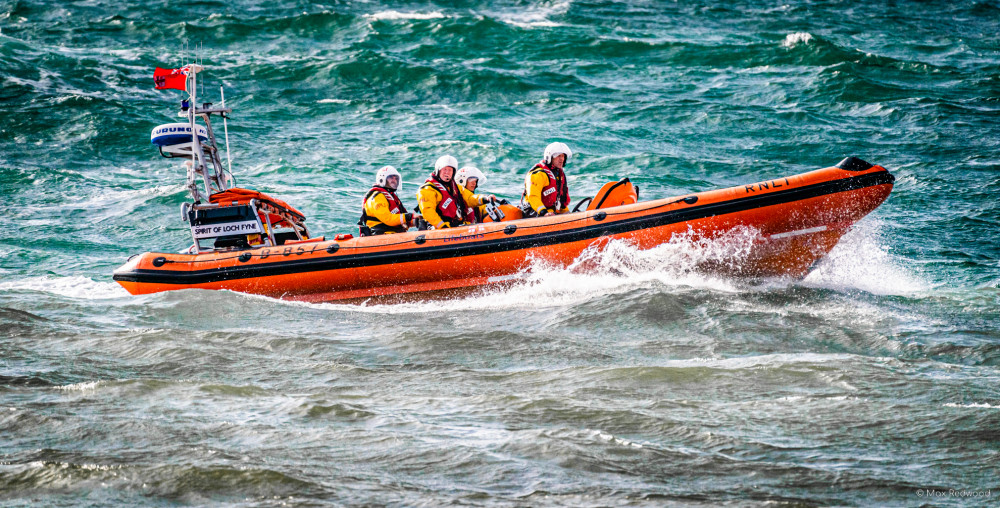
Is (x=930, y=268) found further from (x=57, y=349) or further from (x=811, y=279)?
(x=57, y=349)

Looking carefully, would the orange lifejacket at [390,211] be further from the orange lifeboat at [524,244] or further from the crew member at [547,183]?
the crew member at [547,183]

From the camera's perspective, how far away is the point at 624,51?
18.7 meters

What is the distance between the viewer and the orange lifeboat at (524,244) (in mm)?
6855

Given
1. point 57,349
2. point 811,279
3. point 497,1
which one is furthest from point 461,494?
point 497,1

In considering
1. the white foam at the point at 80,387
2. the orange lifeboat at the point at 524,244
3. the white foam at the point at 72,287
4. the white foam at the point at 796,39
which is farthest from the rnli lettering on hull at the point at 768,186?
the white foam at the point at 796,39

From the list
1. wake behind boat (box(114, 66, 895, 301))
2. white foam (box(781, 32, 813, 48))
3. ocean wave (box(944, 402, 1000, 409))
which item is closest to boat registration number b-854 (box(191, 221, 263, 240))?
wake behind boat (box(114, 66, 895, 301))

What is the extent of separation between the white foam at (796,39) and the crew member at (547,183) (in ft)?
38.9

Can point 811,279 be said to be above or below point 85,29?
below

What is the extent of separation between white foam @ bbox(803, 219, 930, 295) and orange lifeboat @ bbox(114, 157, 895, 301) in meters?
0.27

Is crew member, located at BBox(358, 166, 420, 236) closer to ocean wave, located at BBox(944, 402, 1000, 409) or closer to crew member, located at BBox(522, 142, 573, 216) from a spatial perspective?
crew member, located at BBox(522, 142, 573, 216)

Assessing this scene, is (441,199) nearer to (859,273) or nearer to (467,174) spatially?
(467,174)

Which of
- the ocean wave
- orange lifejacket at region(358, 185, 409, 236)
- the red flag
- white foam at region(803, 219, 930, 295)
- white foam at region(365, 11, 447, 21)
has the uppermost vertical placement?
white foam at region(365, 11, 447, 21)

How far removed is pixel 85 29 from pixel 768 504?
1984 cm

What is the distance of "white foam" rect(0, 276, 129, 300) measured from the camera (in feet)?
24.6
